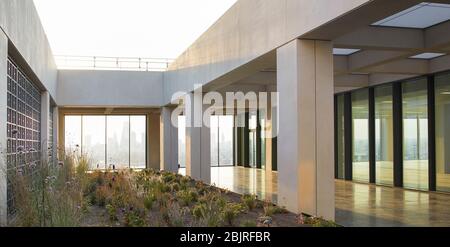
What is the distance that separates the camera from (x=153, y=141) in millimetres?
26047

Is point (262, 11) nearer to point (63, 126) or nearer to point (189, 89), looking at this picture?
point (189, 89)

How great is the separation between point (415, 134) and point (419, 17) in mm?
4955

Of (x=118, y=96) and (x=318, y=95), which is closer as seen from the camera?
(x=318, y=95)

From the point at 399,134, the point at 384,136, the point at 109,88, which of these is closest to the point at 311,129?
the point at 399,134

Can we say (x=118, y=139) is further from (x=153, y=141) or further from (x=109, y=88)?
(x=109, y=88)

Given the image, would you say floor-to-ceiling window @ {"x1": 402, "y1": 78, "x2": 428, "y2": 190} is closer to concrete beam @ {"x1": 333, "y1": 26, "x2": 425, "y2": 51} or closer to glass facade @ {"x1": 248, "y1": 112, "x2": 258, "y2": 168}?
concrete beam @ {"x1": 333, "y1": 26, "x2": 425, "y2": 51}

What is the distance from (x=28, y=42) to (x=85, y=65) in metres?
11.0

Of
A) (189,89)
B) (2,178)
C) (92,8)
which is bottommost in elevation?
(2,178)

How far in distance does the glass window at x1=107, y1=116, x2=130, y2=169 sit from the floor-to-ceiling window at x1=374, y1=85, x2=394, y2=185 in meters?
15.1

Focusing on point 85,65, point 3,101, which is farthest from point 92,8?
point 3,101

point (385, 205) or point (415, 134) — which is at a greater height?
point (415, 134)

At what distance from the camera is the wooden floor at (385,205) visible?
26.2ft

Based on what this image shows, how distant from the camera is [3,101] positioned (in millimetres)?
6445

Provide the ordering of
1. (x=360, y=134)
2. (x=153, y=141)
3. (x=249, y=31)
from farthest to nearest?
(x=153, y=141) < (x=360, y=134) < (x=249, y=31)
